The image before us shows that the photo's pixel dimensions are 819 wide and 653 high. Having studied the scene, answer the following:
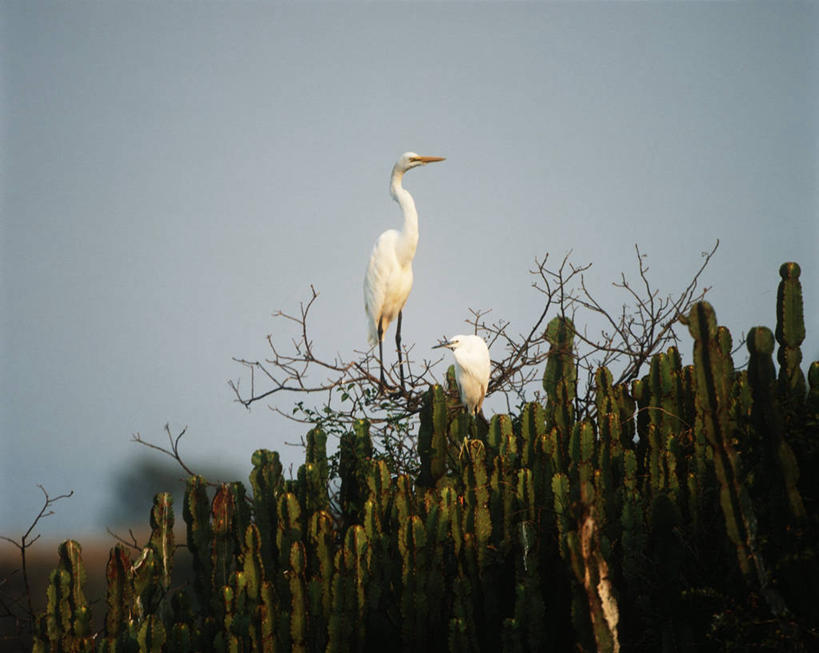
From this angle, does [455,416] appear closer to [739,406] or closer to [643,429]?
[643,429]

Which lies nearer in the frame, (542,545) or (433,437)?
(542,545)

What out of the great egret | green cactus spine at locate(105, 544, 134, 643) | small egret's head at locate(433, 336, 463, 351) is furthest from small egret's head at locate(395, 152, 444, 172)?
green cactus spine at locate(105, 544, 134, 643)

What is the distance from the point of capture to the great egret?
22.7ft

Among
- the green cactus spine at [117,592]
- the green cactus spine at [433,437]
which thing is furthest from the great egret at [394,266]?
the green cactus spine at [117,592]

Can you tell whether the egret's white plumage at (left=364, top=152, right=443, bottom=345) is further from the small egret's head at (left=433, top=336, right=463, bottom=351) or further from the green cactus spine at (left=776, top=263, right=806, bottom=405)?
the green cactus spine at (left=776, top=263, right=806, bottom=405)

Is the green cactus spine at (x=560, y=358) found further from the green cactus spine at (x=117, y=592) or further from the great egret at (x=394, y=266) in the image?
the green cactus spine at (x=117, y=592)

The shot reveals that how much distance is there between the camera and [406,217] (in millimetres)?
6930

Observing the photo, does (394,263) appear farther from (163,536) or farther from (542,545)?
(542,545)

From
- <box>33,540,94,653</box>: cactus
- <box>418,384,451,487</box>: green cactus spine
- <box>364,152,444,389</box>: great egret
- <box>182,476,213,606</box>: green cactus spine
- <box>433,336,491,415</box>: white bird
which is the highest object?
<box>364,152,444,389</box>: great egret

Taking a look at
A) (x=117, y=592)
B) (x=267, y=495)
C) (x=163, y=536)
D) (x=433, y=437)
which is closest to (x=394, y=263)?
(x=433, y=437)

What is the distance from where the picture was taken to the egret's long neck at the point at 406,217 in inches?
272

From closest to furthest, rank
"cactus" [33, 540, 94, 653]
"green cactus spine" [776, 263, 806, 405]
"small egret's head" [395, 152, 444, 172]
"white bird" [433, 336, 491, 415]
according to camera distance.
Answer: "green cactus spine" [776, 263, 806, 405]
"cactus" [33, 540, 94, 653]
"white bird" [433, 336, 491, 415]
"small egret's head" [395, 152, 444, 172]

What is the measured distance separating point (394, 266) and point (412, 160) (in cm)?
94

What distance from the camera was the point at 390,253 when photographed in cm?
701
